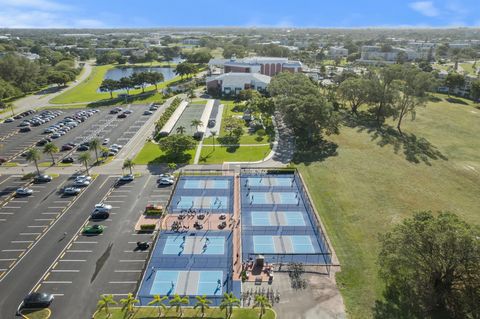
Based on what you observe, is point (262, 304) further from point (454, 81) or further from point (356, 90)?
point (454, 81)

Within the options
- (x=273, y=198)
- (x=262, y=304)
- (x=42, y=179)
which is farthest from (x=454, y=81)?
(x=42, y=179)

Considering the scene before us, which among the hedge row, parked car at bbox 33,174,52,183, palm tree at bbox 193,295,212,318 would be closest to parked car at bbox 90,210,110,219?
parked car at bbox 33,174,52,183

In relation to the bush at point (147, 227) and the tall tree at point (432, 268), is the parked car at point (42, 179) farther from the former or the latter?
the tall tree at point (432, 268)

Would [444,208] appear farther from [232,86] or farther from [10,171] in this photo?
[232,86]

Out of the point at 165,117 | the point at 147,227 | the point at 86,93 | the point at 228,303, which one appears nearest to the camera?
the point at 228,303

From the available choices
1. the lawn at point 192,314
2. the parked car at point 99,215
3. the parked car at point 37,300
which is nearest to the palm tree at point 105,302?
the lawn at point 192,314
